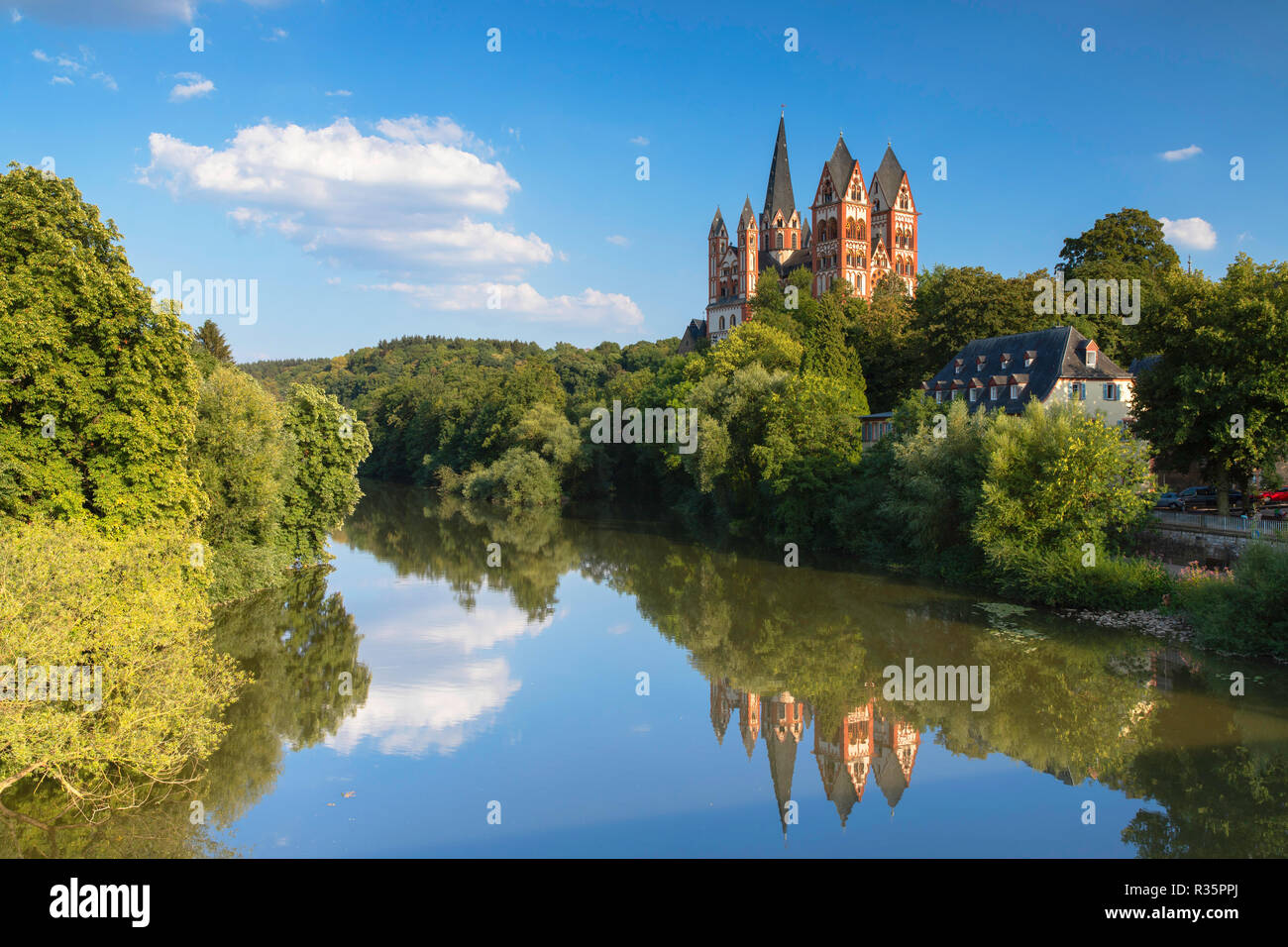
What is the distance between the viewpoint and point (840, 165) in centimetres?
8950

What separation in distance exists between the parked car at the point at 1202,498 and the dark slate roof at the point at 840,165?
59.6m

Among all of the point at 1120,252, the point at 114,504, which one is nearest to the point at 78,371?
the point at 114,504

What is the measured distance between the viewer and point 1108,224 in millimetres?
55906

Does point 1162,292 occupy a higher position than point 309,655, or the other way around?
point 1162,292

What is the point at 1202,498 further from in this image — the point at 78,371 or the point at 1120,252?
the point at 78,371

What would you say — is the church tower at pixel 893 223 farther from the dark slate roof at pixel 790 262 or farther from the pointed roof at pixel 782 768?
the pointed roof at pixel 782 768

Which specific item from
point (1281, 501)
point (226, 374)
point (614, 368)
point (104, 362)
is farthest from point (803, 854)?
point (614, 368)

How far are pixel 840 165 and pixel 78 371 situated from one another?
267 ft

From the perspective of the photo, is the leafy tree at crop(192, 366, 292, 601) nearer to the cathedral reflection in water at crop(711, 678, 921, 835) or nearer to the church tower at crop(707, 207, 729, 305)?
the cathedral reflection in water at crop(711, 678, 921, 835)

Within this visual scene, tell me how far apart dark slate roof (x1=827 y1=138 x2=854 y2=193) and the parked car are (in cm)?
5963

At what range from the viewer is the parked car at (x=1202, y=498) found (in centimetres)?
3316

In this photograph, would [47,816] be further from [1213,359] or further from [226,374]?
[1213,359]

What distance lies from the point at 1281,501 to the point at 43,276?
3582cm

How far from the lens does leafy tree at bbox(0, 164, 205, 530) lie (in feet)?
61.0
